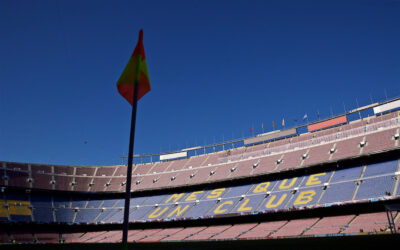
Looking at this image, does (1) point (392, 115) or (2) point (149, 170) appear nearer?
(1) point (392, 115)

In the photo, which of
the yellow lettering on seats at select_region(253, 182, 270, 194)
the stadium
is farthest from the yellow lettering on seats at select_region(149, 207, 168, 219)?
the yellow lettering on seats at select_region(253, 182, 270, 194)

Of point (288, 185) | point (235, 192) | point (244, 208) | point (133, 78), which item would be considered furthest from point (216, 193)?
point (133, 78)

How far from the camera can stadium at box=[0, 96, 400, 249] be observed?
4125cm

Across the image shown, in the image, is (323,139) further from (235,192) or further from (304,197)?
(235,192)

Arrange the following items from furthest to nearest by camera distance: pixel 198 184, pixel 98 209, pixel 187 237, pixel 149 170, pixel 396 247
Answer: pixel 149 170 < pixel 98 209 < pixel 198 184 < pixel 187 237 < pixel 396 247

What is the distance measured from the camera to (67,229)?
64625mm

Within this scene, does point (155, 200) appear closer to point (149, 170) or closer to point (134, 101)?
point (149, 170)

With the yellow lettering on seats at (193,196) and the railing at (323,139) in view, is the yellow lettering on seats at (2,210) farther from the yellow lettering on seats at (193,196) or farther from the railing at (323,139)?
the railing at (323,139)

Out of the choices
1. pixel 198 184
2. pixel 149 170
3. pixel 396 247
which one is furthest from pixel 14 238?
pixel 396 247

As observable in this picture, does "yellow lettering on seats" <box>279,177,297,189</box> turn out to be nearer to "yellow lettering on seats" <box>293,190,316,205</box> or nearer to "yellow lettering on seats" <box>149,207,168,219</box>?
"yellow lettering on seats" <box>293,190,316,205</box>

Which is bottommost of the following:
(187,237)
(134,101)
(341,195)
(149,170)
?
(187,237)

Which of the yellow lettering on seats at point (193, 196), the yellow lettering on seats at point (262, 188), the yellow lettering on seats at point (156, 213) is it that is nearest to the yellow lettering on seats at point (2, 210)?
the yellow lettering on seats at point (156, 213)

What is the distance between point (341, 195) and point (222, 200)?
73.0 ft

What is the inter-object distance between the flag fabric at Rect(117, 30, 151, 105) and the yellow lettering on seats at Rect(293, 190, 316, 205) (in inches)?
1625
